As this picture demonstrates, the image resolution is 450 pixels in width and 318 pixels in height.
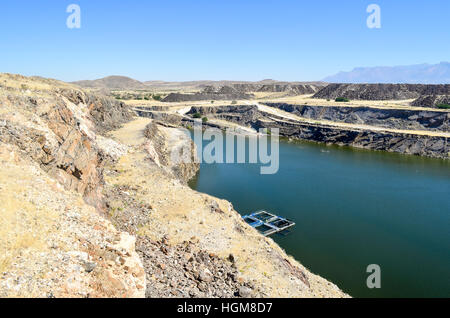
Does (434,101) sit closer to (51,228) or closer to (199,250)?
(199,250)

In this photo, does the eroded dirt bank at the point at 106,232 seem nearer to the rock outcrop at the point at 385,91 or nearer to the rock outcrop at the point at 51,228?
the rock outcrop at the point at 51,228

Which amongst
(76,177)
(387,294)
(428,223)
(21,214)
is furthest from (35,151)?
(428,223)

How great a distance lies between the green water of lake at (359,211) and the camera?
78.8 feet

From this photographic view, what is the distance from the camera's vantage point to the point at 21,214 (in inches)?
403

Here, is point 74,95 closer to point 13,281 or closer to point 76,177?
point 76,177

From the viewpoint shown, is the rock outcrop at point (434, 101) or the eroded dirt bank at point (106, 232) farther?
the rock outcrop at point (434, 101)

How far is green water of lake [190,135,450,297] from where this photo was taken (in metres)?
24.0

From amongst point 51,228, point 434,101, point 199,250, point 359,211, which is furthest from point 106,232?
point 434,101

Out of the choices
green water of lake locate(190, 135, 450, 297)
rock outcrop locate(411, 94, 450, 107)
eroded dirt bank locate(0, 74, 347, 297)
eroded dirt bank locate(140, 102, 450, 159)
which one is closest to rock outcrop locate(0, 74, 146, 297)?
eroded dirt bank locate(0, 74, 347, 297)

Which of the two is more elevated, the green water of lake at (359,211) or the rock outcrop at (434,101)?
the rock outcrop at (434,101)

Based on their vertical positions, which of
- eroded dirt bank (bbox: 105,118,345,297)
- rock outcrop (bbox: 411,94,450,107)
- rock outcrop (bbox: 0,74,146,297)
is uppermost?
rock outcrop (bbox: 411,94,450,107)

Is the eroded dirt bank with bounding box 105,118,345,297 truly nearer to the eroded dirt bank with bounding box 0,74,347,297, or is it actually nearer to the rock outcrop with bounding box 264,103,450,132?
the eroded dirt bank with bounding box 0,74,347,297

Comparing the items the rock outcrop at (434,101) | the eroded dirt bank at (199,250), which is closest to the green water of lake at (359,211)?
the eroded dirt bank at (199,250)
